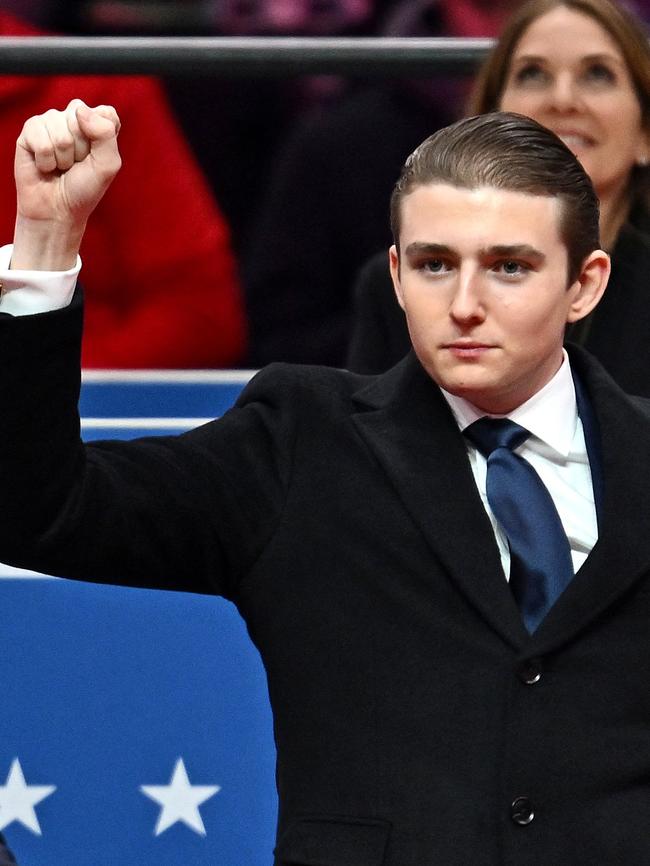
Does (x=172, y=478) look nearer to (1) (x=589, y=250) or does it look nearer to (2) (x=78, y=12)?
(1) (x=589, y=250)

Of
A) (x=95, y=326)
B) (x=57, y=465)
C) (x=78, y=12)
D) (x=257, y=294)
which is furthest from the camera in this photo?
(x=78, y=12)

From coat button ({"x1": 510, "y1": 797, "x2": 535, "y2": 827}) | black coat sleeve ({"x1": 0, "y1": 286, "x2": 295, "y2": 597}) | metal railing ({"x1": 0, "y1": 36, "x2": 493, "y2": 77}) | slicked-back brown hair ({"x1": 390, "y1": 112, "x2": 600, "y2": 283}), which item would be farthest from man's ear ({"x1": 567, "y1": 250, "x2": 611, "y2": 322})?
metal railing ({"x1": 0, "y1": 36, "x2": 493, "y2": 77})

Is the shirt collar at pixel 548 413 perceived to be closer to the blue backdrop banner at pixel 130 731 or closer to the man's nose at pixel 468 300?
the man's nose at pixel 468 300

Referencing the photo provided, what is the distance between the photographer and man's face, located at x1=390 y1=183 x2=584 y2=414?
2.04 metres

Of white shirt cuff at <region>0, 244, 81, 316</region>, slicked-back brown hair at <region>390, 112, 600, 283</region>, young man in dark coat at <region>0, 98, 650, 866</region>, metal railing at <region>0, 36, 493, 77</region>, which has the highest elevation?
metal railing at <region>0, 36, 493, 77</region>

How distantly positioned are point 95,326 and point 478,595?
1360 mm

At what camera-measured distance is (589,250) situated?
2166 millimetres

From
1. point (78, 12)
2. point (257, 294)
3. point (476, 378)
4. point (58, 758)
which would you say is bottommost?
point (58, 758)

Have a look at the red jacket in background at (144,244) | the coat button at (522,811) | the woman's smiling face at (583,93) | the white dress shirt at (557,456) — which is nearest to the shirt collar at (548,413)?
the white dress shirt at (557,456)

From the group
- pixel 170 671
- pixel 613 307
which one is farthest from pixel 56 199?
pixel 613 307

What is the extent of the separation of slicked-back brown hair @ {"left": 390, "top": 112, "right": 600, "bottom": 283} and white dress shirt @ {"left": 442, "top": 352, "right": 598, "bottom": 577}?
0.45 feet

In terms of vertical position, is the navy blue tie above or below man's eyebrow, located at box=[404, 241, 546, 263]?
below

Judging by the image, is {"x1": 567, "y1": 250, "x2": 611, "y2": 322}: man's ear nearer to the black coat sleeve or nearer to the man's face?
A: the man's face

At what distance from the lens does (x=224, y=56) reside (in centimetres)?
295
